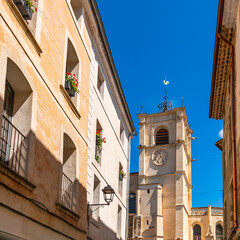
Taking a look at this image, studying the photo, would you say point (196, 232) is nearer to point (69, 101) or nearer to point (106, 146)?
point (106, 146)

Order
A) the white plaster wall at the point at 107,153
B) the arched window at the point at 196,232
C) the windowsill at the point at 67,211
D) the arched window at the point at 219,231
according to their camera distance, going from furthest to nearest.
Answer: the arched window at the point at 219,231 → the arched window at the point at 196,232 → the white plaster wall at the point at 107,153 → the windowsill at the point at 67,211

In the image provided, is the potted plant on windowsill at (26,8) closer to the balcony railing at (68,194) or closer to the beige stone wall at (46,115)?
the beige stone wall at (46,115)

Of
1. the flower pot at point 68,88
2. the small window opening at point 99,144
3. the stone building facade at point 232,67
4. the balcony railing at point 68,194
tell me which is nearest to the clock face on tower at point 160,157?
the stone building facade at point 232,67

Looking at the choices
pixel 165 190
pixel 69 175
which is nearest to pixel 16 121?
pixel 69 175

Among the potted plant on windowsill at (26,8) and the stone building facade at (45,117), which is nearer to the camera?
the stone building facade at (45,117)

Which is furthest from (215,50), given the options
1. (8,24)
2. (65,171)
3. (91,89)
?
(8,24)

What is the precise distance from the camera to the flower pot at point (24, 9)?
8.15 meters

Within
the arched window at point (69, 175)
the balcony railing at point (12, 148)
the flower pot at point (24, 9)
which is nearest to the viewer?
the balcony railing at point (12, 148)

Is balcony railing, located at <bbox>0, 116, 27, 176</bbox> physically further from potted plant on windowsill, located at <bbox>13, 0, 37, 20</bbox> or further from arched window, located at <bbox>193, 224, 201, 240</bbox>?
arched window, located at <bbox>193, 224, 201, 240</bbox>

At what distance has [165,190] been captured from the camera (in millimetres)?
50219

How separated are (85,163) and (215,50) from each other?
6.98m

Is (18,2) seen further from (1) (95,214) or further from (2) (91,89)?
(1) (95,214)

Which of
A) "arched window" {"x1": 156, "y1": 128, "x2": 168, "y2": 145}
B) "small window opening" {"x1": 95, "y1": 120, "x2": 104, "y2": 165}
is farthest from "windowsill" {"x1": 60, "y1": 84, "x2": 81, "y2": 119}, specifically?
"arched window" {"x1": 156, "y1": 128, "x2": 168, "y2": 145}

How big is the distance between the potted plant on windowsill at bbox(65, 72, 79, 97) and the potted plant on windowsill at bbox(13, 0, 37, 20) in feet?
8.49
